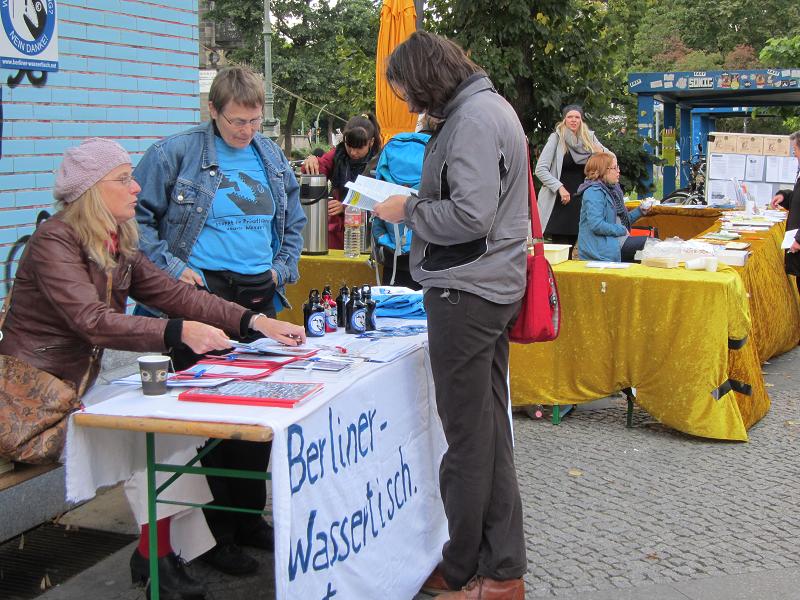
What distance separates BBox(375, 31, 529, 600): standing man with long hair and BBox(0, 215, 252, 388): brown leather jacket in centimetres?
83

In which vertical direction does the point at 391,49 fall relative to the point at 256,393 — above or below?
above

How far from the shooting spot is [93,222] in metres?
3.14

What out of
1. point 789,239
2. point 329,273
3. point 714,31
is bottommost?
point 329,273

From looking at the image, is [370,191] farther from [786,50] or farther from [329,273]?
[786,50]

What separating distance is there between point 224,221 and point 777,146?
995cm

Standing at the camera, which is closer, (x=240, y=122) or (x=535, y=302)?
(x=535, y=302)

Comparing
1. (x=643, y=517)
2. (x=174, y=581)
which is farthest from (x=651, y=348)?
(x=174, y=581)

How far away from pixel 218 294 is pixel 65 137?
180 cm

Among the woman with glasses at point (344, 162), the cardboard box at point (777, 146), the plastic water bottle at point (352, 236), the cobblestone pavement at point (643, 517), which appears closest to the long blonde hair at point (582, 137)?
the woman with glasses at point (344, 162)

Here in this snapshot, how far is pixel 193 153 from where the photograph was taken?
376 cm

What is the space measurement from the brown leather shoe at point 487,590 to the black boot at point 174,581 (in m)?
0.89

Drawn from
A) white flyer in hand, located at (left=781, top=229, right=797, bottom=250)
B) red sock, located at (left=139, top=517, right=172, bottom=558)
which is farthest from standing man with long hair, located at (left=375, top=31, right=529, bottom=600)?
white flyer in hand, located at (left=781, top=229, right=797, bottom=250)

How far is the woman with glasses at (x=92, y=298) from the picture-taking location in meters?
3.06

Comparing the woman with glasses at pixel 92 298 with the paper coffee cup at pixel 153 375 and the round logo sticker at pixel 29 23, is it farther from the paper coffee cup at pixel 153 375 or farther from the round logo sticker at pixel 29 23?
the round logo sticker at pixel 29 23
